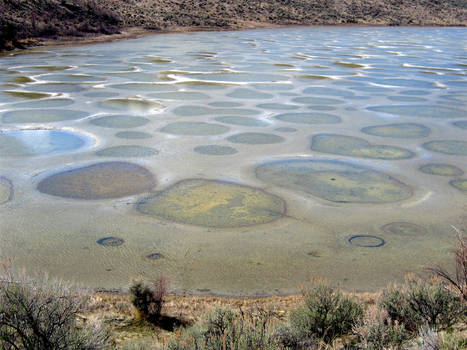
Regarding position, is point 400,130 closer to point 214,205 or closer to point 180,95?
point 214,205

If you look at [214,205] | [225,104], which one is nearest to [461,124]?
[225,104]

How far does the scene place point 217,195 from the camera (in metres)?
8.79

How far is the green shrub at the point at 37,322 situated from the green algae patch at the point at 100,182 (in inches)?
185

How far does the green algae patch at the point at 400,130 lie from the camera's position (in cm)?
1295

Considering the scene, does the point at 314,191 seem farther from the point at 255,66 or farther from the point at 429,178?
the point at 255,66

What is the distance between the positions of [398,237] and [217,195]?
9.67ft

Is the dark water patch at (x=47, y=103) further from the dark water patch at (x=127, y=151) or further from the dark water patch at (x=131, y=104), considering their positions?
the dark water patch at (x=127, y=151)

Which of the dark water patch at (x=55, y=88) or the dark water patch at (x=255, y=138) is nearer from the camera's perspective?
the dark water patch at (x=255, y=138)

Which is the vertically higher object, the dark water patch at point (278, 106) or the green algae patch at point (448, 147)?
the dark water patch at point (278, 106)

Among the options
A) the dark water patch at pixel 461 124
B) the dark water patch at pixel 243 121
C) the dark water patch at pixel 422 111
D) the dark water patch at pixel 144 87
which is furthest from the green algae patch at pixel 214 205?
the dark water patch at pixel 144 87

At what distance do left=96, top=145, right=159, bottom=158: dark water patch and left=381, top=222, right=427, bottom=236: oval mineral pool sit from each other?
5.16 meters

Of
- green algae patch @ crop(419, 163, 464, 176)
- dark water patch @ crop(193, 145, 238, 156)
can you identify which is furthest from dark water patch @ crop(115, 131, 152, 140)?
green algae patch @ crop(419, 163, 464, 176)

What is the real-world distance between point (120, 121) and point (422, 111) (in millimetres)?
8736

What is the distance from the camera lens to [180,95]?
1716 cm
